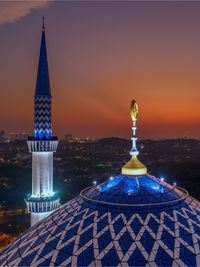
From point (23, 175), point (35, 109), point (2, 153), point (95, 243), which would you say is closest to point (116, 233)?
point (95, 243)

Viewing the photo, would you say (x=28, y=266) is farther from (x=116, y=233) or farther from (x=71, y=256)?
(x=116, y=233)

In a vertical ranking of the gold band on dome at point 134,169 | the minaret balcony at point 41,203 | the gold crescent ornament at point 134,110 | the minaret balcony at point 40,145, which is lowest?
the minaret balcony at point 41,203

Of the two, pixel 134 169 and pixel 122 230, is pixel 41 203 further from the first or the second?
pixel 122 230

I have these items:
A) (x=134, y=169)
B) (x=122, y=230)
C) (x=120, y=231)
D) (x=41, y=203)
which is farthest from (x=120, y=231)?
(x=41, y=203)

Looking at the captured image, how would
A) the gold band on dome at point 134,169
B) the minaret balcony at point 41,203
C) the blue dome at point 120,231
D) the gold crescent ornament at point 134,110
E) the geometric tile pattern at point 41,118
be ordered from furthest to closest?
the geometric tile pattern at point 41,118
the minaret balcony at point 41,203
the gold crescent ornament at point 134,110
the gold band on dome at point 134,169
the blue dome at point 120,231

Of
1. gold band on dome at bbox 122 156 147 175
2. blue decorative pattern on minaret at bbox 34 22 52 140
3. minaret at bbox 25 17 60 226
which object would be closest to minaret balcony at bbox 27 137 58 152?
minaret at bbox 25 17 60 226

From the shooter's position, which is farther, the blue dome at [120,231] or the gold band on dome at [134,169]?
the gold band on dome at [134,169]

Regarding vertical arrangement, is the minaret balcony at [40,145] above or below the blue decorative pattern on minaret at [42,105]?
below

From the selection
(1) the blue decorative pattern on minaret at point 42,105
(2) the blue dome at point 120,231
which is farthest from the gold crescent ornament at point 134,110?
(1) the blue decorative pattern on minaret at point 42,105

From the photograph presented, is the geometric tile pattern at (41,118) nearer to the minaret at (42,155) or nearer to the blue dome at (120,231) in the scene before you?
the minaret at (42,155)
